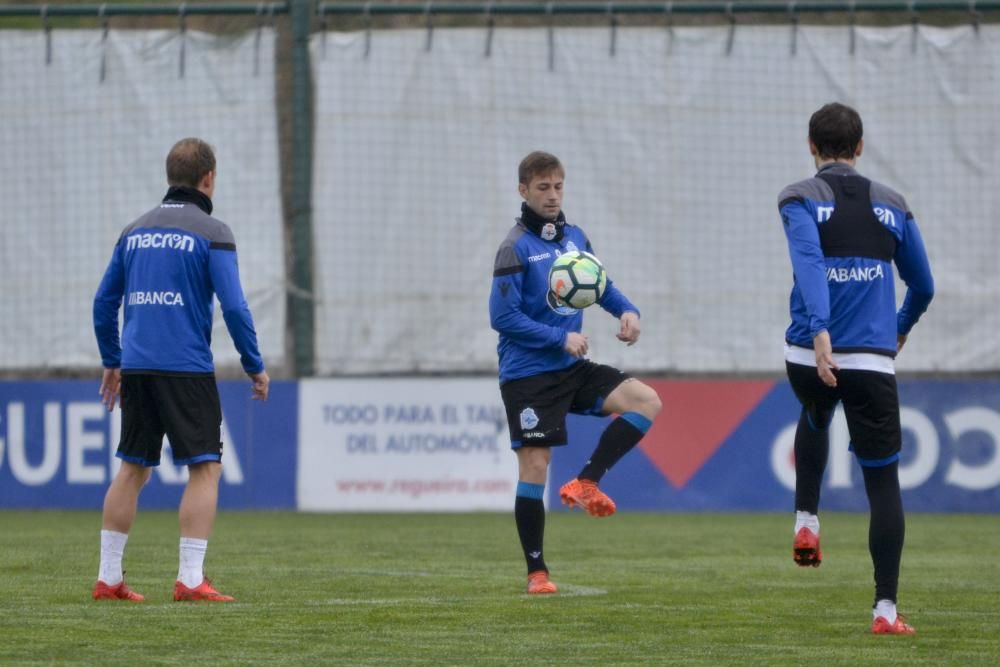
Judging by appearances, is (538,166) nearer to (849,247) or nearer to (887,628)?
(849,247)

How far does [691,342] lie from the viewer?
51.1 ft

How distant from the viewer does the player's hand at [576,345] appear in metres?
8.26

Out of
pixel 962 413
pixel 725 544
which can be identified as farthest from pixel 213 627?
pixel 962 413

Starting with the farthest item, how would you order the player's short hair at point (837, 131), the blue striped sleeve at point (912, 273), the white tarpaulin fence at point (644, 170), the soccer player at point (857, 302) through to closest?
the white tarpaulin fence at point (644, 170), the blue striped sleeve at point (912, 273), the player's short hair at point (837, 131), the soccer player at point (857, 302)

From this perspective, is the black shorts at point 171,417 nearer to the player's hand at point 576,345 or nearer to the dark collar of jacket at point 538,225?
the player's hand at point 576,345

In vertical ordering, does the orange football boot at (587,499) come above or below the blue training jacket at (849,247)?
below

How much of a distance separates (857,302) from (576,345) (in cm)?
166

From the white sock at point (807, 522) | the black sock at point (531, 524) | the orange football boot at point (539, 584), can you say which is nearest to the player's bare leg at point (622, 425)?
the black sock at point (531, 524)

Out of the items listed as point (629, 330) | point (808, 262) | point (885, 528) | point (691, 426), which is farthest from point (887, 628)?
point (691, 426)

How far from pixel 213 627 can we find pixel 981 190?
10.1 metres

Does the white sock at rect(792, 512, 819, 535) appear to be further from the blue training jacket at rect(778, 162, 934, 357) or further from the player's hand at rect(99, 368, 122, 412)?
the player's hand at rect(99, 368, 122, 412)

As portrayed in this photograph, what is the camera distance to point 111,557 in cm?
792

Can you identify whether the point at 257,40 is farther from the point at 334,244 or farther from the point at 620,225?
the point at 620,225

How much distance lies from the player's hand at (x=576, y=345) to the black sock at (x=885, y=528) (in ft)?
5.65
